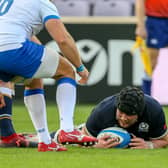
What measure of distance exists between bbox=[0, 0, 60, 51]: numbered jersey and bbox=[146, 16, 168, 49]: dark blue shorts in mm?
4003

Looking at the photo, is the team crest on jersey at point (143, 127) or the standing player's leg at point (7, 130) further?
the standing player's leg at point (7, 130)

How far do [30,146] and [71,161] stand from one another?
4.17 ft

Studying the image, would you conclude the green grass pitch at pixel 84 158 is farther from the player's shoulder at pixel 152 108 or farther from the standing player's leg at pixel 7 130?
the player's shoulder at pixel 152 108

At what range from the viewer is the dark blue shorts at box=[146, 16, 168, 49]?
1074cm

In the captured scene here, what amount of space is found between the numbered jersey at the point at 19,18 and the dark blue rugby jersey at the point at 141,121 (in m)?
0.91

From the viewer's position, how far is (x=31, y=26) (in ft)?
22.7

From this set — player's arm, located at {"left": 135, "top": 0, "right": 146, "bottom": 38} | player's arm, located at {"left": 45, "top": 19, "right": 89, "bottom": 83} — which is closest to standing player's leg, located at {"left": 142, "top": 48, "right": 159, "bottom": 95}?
player's arm, located at {"left": 135, "top": 0, "right": 146, "bottom": 38}

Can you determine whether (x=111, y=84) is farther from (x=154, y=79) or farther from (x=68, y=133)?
(x=68, y=133)

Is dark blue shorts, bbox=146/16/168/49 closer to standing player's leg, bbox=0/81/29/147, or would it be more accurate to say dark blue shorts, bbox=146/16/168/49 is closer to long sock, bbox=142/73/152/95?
long sock, bbox=142/73/152/95

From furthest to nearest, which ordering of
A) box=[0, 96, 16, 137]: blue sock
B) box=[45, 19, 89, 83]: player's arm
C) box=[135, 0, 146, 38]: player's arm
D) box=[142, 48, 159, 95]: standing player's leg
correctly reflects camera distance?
1. box=[142, 48, 159, 95]: standing player's leg
2. box=[135, 0, 146, 38]: player's arm
3. box=[0, 96, 16, 137]: blue sock
4. box=[45, 19, 89, 83]: player's arm

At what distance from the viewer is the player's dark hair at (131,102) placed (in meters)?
6.86

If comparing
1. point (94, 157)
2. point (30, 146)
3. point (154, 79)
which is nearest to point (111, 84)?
point (154, 79)

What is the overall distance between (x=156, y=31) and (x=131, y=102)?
4050 mm

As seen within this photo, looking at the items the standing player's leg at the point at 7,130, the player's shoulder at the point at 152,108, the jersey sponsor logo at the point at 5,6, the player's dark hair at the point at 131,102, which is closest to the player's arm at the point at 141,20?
the standing player's leg at the point at 7,130
